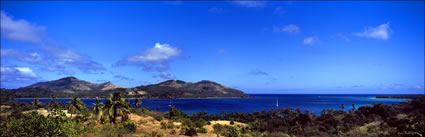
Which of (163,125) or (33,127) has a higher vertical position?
(33,127)

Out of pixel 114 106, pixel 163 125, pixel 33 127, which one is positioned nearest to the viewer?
pixel 33 127

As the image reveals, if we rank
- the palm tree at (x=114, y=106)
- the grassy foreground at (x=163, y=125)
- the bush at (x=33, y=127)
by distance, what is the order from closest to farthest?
the bush at (x=33, y=127)
the grassy foreground at (x=163, y=125)
the palm tree at (x=114, y=106)

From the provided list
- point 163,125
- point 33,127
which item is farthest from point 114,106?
point 33,127

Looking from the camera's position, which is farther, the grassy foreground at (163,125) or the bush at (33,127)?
the grassy foreground at (163,125)

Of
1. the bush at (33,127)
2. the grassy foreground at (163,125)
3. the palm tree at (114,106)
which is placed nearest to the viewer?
the bush at (33,127)

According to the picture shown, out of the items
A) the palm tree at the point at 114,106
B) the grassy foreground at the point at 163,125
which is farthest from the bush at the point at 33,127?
the palm tree at the point at 114,106

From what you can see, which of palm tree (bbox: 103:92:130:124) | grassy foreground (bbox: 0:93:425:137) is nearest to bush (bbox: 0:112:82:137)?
grassy foreground (bbox: 0:93:425:137)

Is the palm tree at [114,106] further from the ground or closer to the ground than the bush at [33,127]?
closer to the ground

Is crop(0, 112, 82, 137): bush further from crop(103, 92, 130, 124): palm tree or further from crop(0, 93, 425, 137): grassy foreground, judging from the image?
crop(103, 92, 130, 124): palm tree

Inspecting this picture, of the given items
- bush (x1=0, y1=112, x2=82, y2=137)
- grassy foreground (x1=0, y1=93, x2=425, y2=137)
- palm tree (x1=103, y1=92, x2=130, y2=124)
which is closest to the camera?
bush (x1=0, y1=112, x2=82, y2=137)

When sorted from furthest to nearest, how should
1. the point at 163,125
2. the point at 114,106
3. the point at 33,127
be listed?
1. the point at 163,125
2. the point at 114,106
3. the point at 33,127

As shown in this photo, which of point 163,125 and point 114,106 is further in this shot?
point 163,125

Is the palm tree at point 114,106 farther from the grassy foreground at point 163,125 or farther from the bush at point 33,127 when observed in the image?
the bush at point 33,127

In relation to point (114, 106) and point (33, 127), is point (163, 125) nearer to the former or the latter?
point (114, 106)
